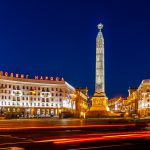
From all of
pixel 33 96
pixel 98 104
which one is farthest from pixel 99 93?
pixel 33 96

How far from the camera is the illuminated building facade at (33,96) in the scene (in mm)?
99500

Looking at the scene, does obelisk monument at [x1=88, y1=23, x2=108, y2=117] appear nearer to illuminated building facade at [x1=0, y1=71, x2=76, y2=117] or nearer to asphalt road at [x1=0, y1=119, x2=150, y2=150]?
illuminated building facade at [x1=0, y1=71, x2=76, y2=117]

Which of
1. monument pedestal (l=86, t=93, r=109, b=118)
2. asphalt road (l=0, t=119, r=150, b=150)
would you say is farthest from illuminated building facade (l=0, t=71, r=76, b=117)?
asphalt road (l=0, t=119, r=150, b=150)

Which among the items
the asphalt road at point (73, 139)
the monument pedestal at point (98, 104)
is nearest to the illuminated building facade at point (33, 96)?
the monument pedestal at point (98, 104)

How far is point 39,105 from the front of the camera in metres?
109

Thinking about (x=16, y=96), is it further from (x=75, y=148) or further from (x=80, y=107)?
(x=75, y=148)

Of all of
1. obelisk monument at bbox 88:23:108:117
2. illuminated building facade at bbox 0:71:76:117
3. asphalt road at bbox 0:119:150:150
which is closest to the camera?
asphalt road at bbox 0:119:150:150

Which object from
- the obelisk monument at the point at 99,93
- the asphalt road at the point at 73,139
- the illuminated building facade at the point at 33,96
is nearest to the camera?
the asphalt road at the point at 73,139

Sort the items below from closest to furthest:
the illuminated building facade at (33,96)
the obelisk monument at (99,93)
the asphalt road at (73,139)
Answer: the asphalt road at (73,139), the obelisk monument at (99,93), the illuminated building facade at (33,96)

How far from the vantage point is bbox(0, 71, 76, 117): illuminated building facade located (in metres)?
99.5

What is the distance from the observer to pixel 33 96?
10781 centimetres

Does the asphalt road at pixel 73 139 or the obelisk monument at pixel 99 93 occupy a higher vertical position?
the obelisk monument at pixel 99 93

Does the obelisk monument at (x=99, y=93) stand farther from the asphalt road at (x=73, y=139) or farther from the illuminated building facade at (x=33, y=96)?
the asphalt road at (x=73, y=139)

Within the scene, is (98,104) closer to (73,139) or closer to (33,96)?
(33,96)
